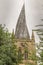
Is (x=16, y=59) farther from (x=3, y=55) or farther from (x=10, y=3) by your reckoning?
(x=10, y=3)

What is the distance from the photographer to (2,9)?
1.92 m

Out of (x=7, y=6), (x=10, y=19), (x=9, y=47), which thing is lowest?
(x=9, y=47)

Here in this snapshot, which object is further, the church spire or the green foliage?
the church spire

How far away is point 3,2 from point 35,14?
0.42m

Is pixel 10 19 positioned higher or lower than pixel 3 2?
lower

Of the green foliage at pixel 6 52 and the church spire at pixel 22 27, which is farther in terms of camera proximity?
the church spire at pixel 22 27

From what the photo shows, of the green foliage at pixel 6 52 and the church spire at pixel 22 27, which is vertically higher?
the church spire at pixel 22 27

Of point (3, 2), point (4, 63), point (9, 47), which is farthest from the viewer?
point (3, 2)

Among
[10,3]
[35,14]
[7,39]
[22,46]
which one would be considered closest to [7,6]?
[10,3]

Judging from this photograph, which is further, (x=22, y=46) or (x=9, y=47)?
(x=22, y=46)

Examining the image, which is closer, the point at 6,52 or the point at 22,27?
the point at 6,52

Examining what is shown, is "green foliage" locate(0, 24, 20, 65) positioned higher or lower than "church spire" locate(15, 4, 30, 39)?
lower

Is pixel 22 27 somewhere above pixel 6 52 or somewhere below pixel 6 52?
above

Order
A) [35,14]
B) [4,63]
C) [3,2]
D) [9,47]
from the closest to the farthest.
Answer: [4,63]
[9,47]
[3,2]
[35,14]
